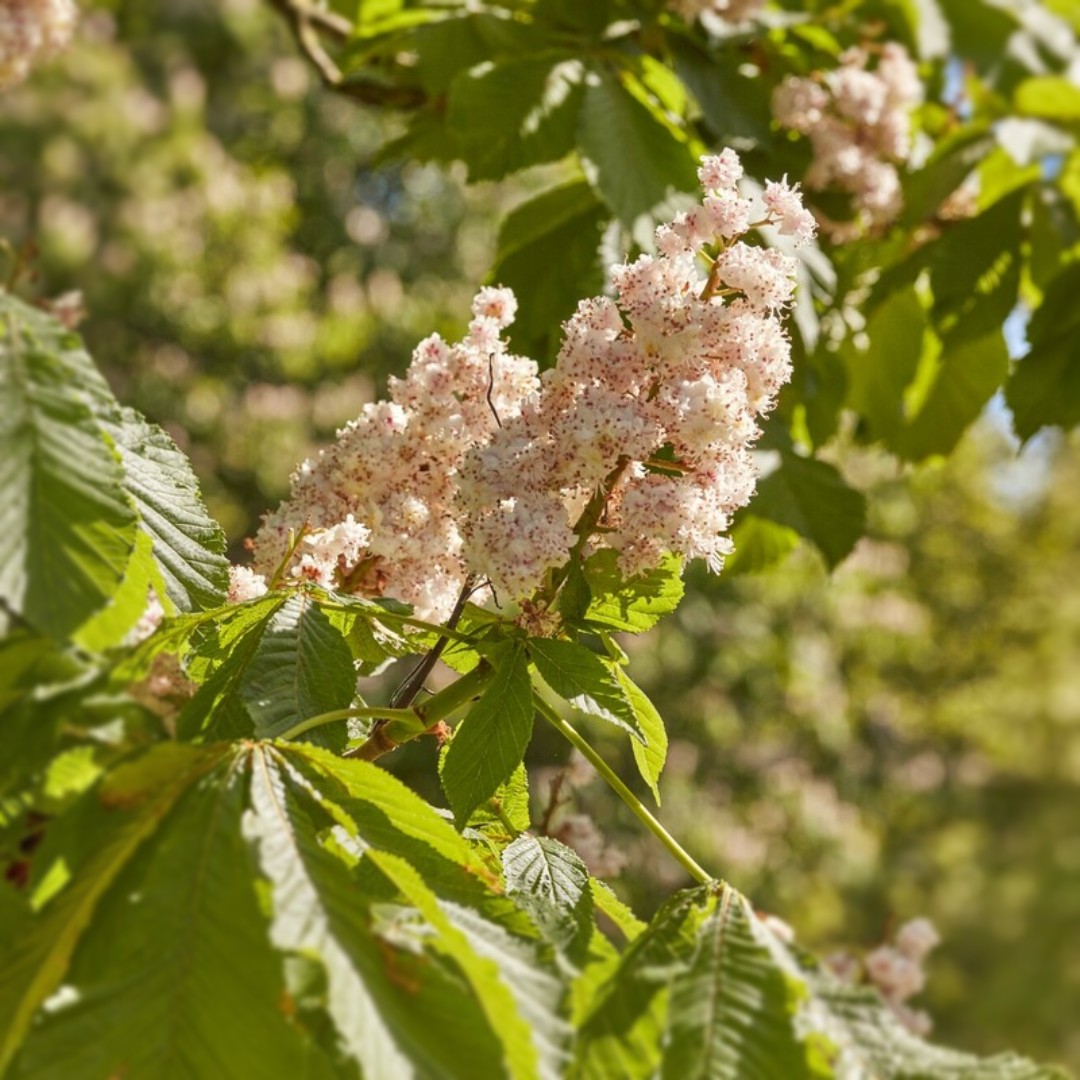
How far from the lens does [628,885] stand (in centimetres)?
555

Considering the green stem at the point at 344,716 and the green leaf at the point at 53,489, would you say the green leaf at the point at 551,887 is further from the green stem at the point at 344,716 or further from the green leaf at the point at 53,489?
the green leaf at the point at 53,489

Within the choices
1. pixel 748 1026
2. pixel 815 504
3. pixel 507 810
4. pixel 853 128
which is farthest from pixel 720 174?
pixel 853 128

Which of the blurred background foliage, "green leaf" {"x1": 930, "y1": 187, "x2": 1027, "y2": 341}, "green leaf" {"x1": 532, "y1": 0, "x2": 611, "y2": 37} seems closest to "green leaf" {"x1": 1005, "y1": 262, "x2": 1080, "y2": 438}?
"green leaf" {"x1": 930, "y1": 187, "x2": 1027, "y2": 341}

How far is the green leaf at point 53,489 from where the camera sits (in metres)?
0.72

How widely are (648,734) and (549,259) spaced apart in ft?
2.77

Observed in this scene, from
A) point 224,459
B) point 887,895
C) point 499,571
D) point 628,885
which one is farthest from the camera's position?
point 887,895

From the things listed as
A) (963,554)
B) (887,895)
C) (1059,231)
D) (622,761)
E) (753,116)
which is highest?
(753,116)

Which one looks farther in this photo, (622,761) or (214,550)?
(622,761)

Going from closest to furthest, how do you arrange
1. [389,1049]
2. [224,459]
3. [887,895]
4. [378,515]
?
[389,1049], [378,515], [224,459], [887,895]

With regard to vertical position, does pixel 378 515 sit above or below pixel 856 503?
above

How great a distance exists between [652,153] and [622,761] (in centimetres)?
437

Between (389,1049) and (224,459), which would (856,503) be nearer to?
(389,1049)

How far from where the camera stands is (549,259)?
177cm

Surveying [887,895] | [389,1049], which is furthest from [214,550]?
[887,895]
